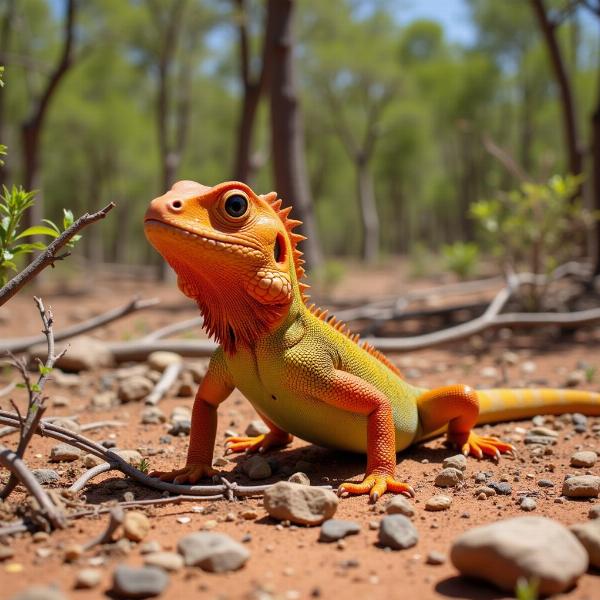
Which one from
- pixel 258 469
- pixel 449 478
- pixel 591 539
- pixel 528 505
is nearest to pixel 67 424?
pixel 258 469

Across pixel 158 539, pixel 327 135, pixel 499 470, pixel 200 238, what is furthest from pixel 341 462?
pixel 327 135

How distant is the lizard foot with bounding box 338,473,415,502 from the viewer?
10.3 ft

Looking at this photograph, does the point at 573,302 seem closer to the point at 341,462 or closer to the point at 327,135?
the point at 341,462

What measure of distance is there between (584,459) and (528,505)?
97 cm

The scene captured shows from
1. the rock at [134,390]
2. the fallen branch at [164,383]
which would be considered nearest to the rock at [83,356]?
the fallen branch at [164,383]

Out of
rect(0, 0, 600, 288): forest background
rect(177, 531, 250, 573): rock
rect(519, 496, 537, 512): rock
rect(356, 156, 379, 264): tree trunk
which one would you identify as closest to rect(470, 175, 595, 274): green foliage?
rect(0, 0, 600, 288): forest background

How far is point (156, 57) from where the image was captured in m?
21.1

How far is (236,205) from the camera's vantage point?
298 centimetres

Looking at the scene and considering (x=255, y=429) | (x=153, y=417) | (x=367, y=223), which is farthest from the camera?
(x=367, y=223)

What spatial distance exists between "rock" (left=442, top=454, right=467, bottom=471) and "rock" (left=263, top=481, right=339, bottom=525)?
1.13 meters

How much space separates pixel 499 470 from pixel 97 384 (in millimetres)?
4134

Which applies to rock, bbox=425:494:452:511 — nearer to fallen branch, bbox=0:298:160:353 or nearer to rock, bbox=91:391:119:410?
fallen branch, bbox=0:298:160:353

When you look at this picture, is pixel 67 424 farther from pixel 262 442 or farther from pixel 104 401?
pixel 262 442

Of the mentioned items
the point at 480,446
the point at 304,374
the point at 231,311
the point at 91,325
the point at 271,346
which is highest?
the point at 231,311
